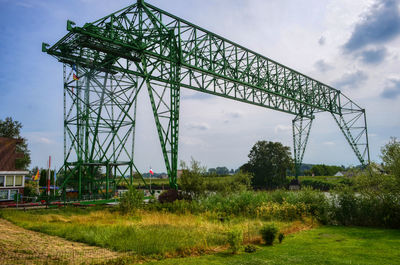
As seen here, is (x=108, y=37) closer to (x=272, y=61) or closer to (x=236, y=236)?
(x=236, y=236)

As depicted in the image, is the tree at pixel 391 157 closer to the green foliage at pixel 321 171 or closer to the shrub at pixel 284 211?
the shrub at pixel 284 211

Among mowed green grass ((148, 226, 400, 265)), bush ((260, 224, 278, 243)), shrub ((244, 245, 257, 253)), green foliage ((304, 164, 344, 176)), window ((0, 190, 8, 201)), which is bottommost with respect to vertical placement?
mowed green grass ((148, 226, 400, 265))

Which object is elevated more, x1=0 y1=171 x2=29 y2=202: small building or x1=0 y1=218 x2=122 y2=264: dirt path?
x1=0 y1=171 x2=29 y2=202: small building

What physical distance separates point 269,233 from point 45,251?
26.7 ft

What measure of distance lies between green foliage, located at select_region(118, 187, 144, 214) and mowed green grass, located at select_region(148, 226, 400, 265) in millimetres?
9895

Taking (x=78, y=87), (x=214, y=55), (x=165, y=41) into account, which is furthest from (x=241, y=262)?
(x=214, y=55)

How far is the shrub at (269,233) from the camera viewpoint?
1112cm

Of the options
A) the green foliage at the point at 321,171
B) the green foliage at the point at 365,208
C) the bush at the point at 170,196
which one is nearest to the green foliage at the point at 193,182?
the bush at the point at 170,196

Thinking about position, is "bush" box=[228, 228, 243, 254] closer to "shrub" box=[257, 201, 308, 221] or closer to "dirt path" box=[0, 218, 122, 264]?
"dirt path" box=[0, 218, 122, 264]

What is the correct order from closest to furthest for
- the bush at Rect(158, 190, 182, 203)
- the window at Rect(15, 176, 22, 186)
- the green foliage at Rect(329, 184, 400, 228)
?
the green foliage at Rect(329, 184, 400, 228)
the bush at Rect(158, 190, 182, 203)
the window at Rect(15, 176, 22, 186)

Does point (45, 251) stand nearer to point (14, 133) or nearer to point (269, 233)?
point (269, 233)

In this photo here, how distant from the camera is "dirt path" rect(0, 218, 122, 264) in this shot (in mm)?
7973

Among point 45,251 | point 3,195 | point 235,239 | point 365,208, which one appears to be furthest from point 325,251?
point 3,195

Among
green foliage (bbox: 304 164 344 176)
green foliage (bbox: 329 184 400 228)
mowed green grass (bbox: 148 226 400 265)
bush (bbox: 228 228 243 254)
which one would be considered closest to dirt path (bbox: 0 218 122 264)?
mowed green grass (bbox: 148 226 400 265)
